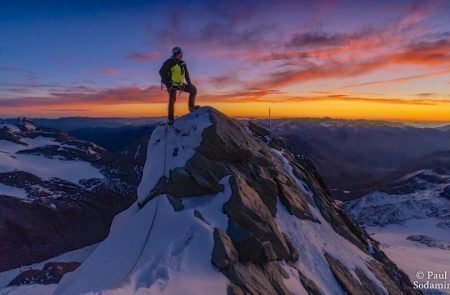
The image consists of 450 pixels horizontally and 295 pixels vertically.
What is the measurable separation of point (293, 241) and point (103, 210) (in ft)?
516

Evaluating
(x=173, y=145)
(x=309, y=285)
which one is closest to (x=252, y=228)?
(x=309, y=285)

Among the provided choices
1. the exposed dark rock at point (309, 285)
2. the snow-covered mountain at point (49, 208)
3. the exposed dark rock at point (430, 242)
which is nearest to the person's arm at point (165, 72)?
the exposed dark rock at point (309, 285)

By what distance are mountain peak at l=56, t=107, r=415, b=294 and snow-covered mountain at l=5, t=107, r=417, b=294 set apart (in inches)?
2.2

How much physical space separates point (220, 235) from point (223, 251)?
2.87 feet

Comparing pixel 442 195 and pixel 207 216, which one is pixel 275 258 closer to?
pixel 207 216

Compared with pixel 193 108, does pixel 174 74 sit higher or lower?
higher

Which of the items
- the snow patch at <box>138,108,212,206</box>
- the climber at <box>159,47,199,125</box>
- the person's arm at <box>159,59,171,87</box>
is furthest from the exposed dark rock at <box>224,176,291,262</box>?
the person's arm at <box>159,59,171,87</box>

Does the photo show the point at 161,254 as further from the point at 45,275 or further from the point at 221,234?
the point at 45,275

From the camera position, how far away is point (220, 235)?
16.5m

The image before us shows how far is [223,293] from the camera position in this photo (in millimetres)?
14062

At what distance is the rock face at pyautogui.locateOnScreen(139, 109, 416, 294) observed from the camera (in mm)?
16766

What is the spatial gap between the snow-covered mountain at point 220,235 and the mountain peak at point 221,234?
55 millimetres

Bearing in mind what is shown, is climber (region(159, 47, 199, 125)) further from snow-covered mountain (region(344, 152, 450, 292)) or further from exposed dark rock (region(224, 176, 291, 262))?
snow-covered mountain (region(344, 152, 450, 292))

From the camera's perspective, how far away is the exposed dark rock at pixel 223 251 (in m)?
15.5
